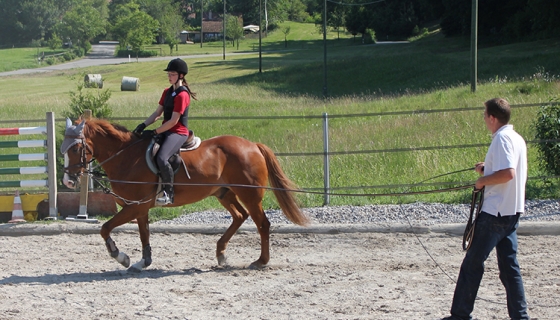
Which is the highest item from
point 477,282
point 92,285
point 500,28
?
point 500,28

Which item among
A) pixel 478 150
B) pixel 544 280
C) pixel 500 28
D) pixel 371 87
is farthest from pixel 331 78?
pixel 544 280

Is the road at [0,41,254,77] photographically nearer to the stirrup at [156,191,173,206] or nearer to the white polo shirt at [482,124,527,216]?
the stirrup at [156,191,173,206]

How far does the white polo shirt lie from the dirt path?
1.20 metres

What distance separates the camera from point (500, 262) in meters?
5.36

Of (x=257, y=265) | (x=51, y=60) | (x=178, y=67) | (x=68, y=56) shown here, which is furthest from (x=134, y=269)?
(x=68, y=56)

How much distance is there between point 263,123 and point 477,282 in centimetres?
1596

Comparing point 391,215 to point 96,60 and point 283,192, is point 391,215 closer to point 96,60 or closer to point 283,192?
point 283,192

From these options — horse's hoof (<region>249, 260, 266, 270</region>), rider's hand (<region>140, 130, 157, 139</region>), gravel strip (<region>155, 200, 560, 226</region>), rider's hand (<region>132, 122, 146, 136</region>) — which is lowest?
horse's hoof (<region>249, 260, 266, 270</region>)

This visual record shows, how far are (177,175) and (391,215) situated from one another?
3906 millimetres

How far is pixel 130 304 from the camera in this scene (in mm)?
6363

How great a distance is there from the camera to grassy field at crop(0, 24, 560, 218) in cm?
1275

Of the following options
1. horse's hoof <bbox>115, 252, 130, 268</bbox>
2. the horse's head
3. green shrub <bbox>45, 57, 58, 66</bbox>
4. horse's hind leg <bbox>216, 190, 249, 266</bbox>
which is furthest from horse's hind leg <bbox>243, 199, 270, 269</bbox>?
green shrub <bbox>45, 57, 58, 66</bbox>

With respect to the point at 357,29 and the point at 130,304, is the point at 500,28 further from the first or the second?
the point at 130,304

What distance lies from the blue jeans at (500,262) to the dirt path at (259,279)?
0.54 meters
